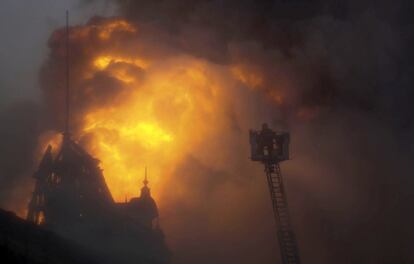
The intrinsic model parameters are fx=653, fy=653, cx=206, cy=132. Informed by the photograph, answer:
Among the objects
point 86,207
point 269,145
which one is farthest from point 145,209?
point 269,145

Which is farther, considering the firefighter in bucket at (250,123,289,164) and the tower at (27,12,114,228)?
the tower at (27,12,114,228)

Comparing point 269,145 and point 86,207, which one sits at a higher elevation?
point 86,207

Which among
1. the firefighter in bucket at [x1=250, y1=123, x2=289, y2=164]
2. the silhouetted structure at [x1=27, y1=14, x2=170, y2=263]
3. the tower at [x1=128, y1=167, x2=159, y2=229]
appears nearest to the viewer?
the firefighter in bucket at [x1=250, y1=123, x2=289, y2=164]

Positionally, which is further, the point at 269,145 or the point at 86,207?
the point at 86,207

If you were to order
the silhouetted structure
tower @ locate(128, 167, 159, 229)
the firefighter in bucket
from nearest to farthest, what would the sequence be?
the firefighter in bucket
the silhouetted structure
tower @ locate(128, 167, 159, 229)

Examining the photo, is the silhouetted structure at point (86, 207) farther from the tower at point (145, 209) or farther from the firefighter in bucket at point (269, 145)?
the firefighter in bucket at point (269, 145)

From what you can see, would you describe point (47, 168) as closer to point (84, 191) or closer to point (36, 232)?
point (84, 191)

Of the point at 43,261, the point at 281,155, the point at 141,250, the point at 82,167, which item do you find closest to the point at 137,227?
the point at 141,250

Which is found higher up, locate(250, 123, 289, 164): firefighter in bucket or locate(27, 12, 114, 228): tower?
locate(27, 12, 114, 228): tower

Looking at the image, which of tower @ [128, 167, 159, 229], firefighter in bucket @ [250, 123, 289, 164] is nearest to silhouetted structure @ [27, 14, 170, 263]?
tower @ [128, 167, 159, 229]

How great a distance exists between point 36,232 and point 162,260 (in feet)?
75.9

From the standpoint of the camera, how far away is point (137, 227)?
79.7 meters

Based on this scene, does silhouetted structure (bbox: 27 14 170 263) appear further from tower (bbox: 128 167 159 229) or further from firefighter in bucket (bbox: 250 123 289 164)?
firefighter in bucket (bbox: 250 123 289 164)

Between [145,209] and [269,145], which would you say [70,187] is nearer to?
[145,209]
